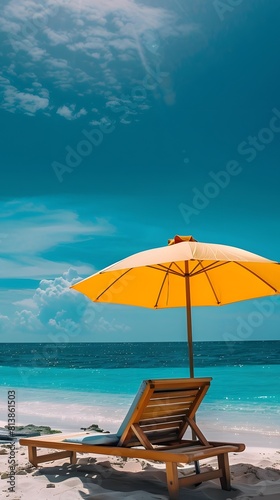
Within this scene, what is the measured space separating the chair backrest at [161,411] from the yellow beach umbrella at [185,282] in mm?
882

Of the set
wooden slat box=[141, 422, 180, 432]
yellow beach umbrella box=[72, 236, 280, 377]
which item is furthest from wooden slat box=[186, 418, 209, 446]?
yellow beach umbrella box=[72, 236, 280, 377]

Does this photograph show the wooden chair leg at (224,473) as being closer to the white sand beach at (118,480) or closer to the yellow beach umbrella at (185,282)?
the white sand beach at (118,480)

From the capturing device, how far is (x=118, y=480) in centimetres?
449

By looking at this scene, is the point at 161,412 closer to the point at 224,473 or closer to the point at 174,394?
the point at 174,394

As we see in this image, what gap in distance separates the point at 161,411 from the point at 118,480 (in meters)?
0.67

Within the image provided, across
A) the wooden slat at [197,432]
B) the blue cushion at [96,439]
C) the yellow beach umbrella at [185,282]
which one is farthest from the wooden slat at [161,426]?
the yellow beach umbrella at [185,282]

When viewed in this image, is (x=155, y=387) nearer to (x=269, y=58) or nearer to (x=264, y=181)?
(x=269, y=58)

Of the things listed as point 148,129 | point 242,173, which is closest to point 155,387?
point 148,129

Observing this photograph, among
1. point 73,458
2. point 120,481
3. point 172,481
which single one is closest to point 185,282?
point 73,458

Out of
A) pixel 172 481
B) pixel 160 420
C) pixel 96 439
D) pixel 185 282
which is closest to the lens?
pixel 172 481

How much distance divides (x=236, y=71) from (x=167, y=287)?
1336 centimetres

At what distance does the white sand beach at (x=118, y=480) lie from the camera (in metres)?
3.97

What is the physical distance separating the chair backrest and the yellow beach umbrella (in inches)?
34.7

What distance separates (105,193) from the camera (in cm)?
2084
